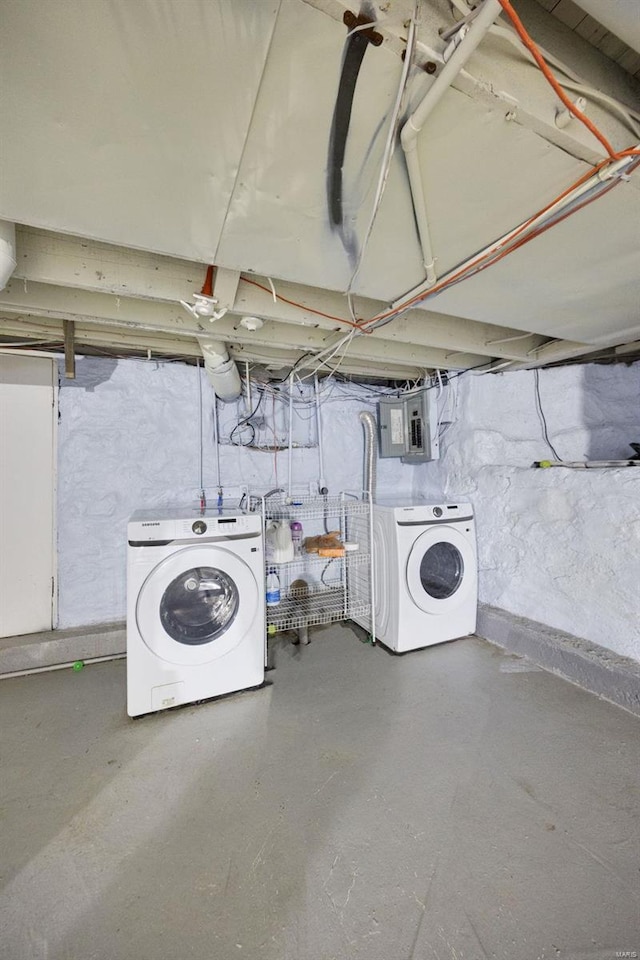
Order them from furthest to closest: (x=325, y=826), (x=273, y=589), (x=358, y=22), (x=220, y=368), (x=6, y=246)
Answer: (x=273, y=589) < (x=220, y=368) < (x=325, y=826) < (x=6, y=246) < (x=358, y=22)

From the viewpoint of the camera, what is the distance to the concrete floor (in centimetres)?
92

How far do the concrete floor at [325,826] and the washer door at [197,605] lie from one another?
348 millimetres

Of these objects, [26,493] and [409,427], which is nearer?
[26,493]

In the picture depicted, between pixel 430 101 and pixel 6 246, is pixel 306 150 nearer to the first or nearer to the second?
pixel 430 101

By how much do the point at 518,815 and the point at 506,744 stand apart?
33 cm

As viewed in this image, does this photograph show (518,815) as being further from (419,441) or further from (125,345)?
(125,345)

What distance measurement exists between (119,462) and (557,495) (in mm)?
2874

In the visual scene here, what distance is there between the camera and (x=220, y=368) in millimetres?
2121

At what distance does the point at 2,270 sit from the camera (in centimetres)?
109

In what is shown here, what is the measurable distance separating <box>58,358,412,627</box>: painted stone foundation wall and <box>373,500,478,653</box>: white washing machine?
1118 millimetres

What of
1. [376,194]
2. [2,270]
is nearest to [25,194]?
[2,270]

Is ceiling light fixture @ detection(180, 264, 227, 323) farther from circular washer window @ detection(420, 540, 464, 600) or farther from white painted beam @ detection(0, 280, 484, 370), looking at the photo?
circular washer window @ detection(420, 540, 464, 600)

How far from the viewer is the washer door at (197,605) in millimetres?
1685

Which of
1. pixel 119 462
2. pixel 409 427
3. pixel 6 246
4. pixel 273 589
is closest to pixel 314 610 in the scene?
pixel 273 589
